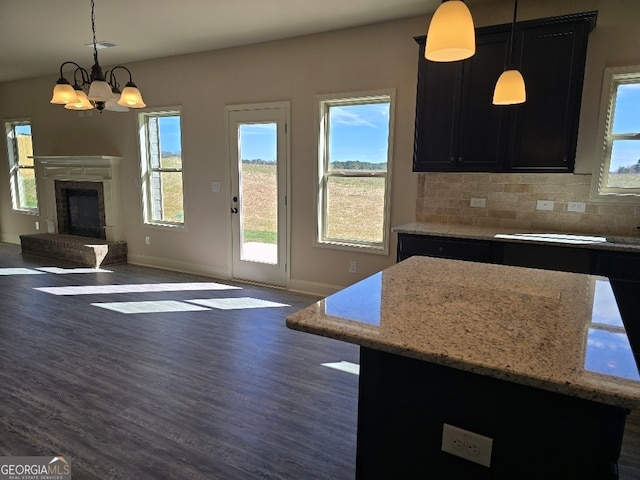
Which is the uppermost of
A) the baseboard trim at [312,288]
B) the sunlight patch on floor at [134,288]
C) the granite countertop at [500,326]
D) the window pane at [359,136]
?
the window pane at [359,136]

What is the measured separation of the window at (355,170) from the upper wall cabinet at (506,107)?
635 mm

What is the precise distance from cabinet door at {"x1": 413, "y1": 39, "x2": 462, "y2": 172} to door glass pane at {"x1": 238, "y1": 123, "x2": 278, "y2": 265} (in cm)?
182

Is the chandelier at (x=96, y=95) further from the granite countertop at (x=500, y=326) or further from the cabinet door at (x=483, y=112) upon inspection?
the cabinet door at (x=483, y=112)

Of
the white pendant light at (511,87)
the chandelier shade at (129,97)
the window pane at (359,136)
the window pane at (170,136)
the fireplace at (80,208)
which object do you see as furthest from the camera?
the fireplace at (80,208)

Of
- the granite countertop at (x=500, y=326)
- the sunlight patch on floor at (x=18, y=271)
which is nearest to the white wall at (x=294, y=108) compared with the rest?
the sunlight patch on floor at (x=18, y=271)

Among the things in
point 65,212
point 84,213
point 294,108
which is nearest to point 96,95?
point 294,108

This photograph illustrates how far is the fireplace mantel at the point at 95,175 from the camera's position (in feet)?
19.4

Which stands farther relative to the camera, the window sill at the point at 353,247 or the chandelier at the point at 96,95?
the window sill at the point at 353,247

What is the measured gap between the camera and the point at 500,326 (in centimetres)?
117

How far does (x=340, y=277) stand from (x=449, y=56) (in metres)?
3.13

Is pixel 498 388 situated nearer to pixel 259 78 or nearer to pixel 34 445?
pixel 34 445

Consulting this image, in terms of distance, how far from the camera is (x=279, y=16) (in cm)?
373

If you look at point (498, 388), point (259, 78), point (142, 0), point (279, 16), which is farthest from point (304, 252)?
point (498, 388)

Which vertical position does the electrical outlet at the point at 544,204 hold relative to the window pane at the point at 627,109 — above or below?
below
